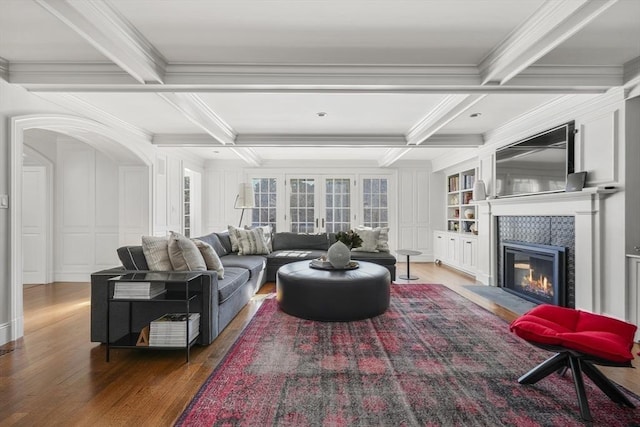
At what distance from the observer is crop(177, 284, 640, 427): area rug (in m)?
1.82

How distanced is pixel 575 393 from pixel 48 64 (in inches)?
185

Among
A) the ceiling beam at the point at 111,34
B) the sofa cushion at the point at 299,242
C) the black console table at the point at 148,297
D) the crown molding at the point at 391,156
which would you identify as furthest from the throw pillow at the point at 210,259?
the crown molding at the point at 391,156

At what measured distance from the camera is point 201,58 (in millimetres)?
2758

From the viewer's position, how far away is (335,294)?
3.32 meters

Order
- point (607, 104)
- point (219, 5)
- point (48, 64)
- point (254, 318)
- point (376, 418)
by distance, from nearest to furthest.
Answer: point (376, 418) < point (219, 5) < point (48, 64) < point (607, 104) < point (254, 318)

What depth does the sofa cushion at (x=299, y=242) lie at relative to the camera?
19.7ft

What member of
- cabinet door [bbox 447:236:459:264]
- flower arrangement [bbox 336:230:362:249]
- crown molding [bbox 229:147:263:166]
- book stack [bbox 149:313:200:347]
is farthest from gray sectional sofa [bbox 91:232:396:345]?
cabinet door [bbox 447:236:459:264]

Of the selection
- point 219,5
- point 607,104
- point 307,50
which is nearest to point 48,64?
point 219,5

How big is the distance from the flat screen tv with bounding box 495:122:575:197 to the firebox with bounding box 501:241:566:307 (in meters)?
0.74

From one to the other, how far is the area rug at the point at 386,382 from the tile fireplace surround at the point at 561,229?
0.97 m

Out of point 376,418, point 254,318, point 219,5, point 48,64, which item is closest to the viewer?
point 376,418

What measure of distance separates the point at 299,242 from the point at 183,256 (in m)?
3.15

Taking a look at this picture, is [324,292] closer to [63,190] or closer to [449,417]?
[449,417]

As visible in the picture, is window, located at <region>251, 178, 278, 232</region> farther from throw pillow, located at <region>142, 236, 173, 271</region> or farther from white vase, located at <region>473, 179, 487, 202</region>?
throw pillow, located at <region>142, 236, 173, 271</region>
